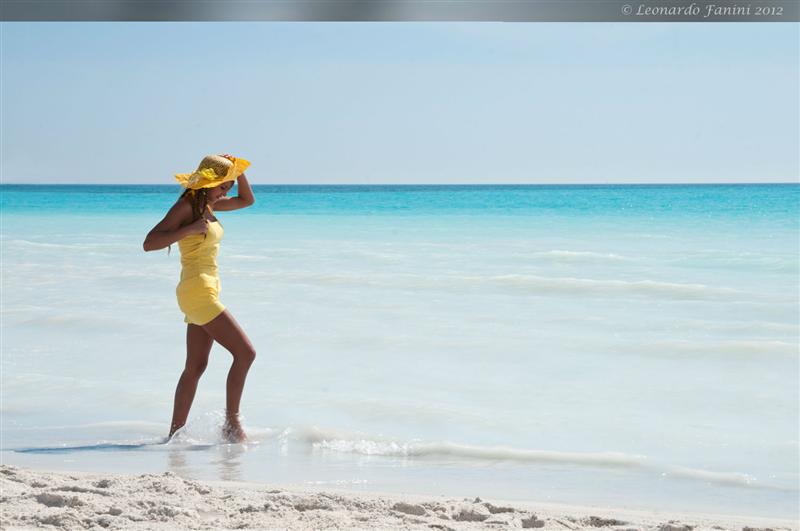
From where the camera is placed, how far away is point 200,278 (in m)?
4.05

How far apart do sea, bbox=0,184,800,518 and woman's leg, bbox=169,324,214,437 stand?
0.43 ft

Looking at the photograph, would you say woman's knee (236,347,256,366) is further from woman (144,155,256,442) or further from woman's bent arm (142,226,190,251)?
woman's bent arm (142,226,190,251)

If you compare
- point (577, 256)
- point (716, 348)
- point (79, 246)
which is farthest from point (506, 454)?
point (79, 246)

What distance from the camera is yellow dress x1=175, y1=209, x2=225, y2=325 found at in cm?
404

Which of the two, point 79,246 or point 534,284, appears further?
point 79,246

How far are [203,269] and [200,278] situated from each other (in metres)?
0.04

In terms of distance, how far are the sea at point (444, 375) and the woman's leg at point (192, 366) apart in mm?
132

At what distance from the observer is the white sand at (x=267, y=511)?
3.00 metres

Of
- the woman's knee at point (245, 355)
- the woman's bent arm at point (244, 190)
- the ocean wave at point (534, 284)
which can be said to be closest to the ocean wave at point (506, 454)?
the woman's knee at point (245, 355)

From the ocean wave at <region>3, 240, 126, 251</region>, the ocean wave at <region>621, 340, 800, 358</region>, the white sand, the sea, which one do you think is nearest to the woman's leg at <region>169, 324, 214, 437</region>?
the sea

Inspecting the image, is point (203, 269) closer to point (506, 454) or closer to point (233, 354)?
point (233, 354)

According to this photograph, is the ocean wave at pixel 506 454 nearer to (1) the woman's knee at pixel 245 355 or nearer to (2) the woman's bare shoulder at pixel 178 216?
(1) the woman's knee at pixel 245 355

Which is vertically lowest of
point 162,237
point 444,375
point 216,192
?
point 444,375

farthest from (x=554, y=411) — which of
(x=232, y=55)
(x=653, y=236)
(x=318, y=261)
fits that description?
(x=232, y=55)
